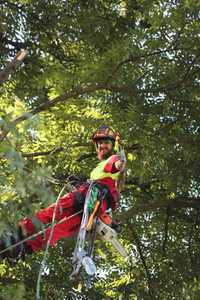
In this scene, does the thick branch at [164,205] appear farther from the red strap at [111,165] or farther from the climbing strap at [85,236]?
the climbing strap at [85,236]

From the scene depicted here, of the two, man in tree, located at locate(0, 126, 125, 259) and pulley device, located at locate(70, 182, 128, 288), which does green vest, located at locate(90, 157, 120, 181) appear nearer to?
man in tree, located at locate(0, 126, 125, 259)

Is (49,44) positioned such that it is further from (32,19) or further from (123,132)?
(123,132)

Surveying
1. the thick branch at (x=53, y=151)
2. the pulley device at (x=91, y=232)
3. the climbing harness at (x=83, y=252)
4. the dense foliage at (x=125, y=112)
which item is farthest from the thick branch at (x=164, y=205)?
the climbing harness at (x=83, y=252)

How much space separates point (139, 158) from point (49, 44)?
1803 mm

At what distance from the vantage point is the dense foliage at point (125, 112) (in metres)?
6.72

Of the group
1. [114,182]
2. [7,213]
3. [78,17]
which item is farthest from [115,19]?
[7,213]

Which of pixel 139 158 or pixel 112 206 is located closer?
pixel 112 206

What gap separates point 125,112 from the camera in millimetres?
7211

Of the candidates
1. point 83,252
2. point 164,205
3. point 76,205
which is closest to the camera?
point 83,252

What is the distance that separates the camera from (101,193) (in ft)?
18.7

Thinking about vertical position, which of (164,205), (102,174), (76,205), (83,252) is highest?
(102,174)

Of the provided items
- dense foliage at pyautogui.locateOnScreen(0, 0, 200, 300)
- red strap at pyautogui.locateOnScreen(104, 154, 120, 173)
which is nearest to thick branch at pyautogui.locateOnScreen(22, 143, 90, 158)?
dense foliage at pyautogui.locateOnScreen(0, 0, 200, 300)

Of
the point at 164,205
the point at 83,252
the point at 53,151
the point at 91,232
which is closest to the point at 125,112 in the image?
the point at 53,151

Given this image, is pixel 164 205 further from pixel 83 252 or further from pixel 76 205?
pixel 83 252
